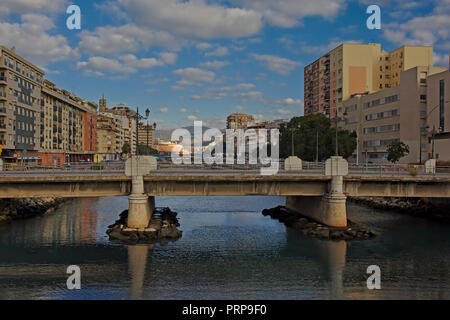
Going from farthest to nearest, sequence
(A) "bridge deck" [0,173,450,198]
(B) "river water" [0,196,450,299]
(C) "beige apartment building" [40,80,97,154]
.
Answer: (C) "beige apartment building" [40,80,97,154], (A) "bridge deck" [0,173,450,198], (B) "river water" [0,196,450,299]

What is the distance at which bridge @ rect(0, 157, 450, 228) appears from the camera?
37.2 meters

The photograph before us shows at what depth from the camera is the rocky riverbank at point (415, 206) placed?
164ft

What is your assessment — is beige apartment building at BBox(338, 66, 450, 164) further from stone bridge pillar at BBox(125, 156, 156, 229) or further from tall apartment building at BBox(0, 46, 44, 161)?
tall apartment building at BBox(0, 46, 44, 161)

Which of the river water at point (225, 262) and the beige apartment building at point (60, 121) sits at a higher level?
the beige apartment building at point (60, 121)

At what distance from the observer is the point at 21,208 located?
167ft

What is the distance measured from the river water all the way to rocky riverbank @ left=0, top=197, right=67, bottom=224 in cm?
227

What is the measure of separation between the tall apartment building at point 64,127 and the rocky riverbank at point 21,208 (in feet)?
103

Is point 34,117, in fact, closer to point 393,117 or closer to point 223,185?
point 223,185

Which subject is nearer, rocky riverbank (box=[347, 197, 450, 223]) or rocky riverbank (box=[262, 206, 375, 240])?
rocky riverbank (box=[262, 206, 375, 240])

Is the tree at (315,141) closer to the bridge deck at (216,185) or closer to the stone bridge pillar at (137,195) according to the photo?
the bridge deck at (216,185)

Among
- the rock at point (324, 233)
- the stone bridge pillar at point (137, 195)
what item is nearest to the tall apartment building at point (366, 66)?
the rock at point (324, 233)

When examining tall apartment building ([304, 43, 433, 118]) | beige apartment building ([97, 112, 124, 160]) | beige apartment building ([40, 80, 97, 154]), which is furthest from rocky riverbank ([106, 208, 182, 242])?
beige apartment building ([97, 112, 124, 160])
